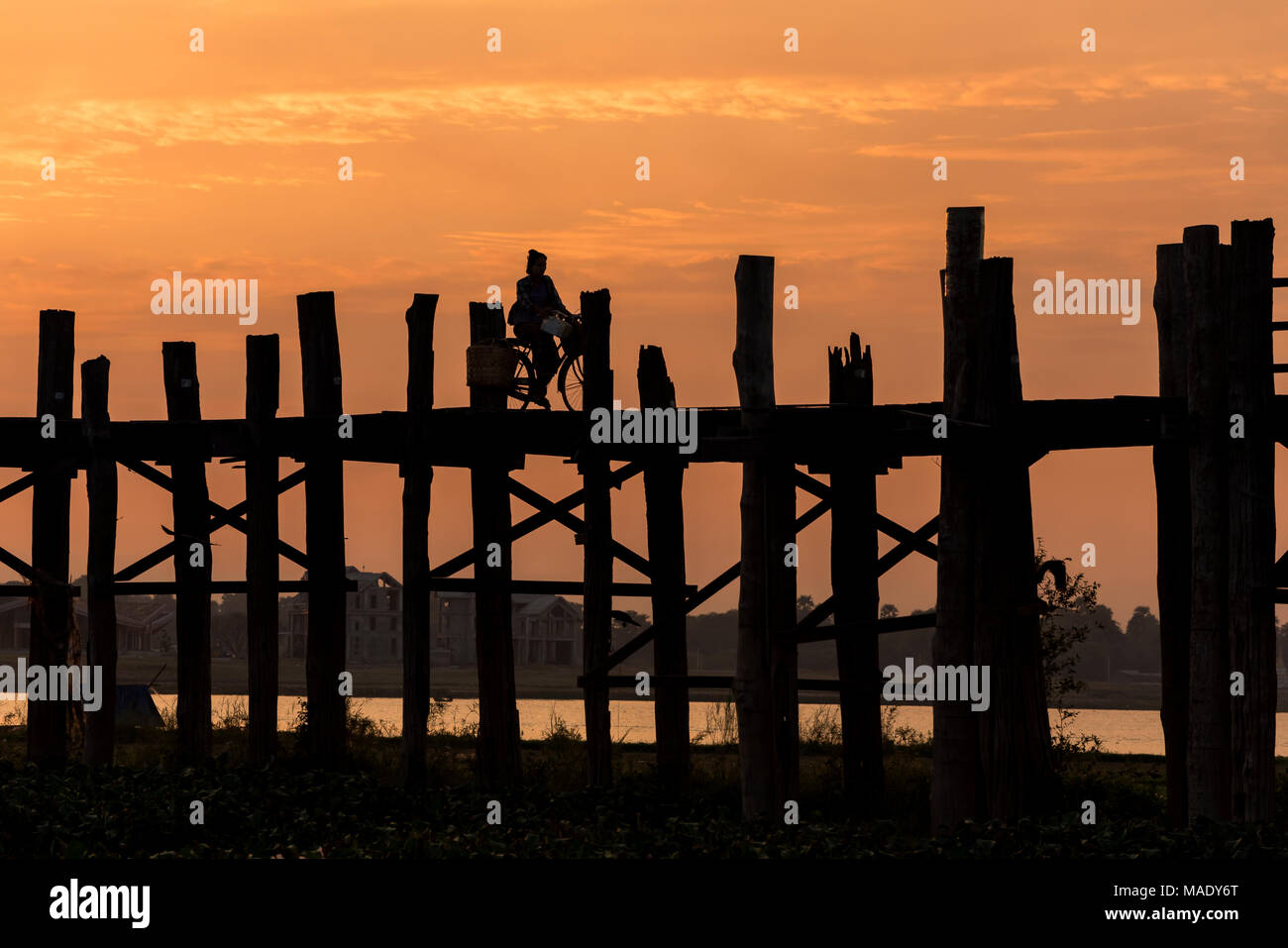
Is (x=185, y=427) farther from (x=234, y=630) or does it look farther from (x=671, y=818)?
(x=234, y=630)

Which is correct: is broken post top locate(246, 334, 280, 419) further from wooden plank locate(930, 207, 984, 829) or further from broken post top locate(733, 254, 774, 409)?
wooden plank locate(930, 207, 984, 829)

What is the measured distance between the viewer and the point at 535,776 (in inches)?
632

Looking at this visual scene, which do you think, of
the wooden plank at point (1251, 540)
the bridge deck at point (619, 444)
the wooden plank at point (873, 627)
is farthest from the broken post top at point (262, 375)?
the wooden plank at point (1251, 540)

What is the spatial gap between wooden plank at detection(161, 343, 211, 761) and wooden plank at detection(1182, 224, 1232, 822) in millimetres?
9628

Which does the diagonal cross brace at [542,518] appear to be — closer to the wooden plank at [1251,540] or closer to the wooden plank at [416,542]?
the wooden plank at [416,542]

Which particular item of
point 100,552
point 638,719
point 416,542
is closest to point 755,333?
point 416,542

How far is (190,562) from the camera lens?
1705 centimetres

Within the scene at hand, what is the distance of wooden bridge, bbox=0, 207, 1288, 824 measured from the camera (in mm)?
11961

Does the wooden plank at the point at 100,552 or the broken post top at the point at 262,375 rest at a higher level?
the broken post top at the point at 262,375

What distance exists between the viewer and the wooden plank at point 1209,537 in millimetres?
12039

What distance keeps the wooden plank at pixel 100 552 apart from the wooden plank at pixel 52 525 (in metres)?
0.64

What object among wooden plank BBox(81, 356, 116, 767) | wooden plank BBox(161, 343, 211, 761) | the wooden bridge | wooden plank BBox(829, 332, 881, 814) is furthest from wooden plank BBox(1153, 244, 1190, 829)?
wooden plank BBox(81, 356, 116, 767)
